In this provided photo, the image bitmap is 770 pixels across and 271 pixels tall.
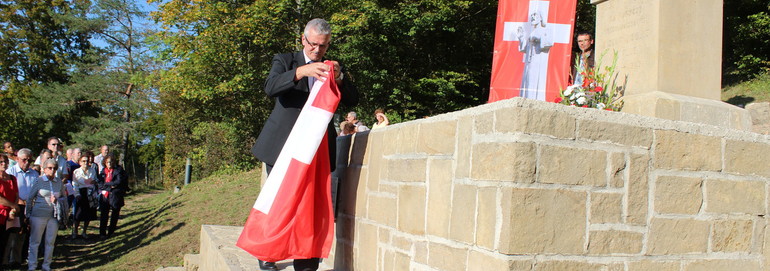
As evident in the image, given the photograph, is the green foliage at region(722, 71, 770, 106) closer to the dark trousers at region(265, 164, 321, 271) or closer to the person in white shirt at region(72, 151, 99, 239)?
the dark trousers at region(265, 164, 321, 271)

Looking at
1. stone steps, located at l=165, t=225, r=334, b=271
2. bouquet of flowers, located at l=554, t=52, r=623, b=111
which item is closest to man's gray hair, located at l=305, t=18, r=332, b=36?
stone steps, located at l=165, t=225, r=334, b=271

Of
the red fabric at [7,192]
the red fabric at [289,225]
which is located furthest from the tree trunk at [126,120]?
the red fabric at [289,225]

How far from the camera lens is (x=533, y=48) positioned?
23.0 feet

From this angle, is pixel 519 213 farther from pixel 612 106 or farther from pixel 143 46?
pixel 143 46

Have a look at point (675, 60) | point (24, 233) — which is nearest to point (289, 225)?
point (675, 60)

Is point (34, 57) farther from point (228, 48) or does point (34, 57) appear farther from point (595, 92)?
point (595, 92)

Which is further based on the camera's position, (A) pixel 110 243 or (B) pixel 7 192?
(A) pixel 110 243

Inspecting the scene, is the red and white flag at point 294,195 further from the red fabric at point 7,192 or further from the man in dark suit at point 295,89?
the red fabric at point 7,192

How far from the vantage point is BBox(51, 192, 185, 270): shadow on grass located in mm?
9828

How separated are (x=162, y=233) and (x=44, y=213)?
8.62 feet

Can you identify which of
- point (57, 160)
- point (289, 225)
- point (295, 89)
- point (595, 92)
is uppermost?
point (595, 92)

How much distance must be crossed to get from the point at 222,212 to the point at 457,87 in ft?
44.3

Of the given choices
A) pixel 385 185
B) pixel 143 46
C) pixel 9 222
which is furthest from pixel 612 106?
pixel 143 46

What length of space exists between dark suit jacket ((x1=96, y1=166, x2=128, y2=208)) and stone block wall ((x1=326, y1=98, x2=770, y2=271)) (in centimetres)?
1020
